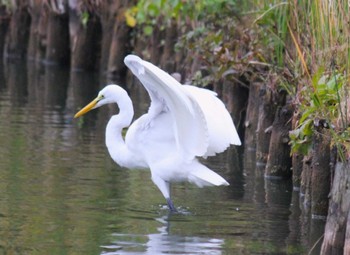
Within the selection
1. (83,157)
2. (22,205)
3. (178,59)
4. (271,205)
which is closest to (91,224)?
(22,205)

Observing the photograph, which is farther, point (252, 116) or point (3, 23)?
point (3, 23)

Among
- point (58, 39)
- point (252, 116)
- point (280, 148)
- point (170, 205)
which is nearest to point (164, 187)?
point (170, 205)

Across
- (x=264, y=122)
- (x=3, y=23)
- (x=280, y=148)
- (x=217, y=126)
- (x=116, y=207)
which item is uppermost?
(x=3, y=23)

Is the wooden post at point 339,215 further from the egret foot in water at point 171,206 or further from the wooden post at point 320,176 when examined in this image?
the egret foot in water at point 171,206

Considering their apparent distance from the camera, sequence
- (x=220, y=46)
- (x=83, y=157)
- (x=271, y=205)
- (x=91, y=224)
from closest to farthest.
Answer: (x=91, y=224), (x=271, y=205), (x=83, y=157), (x=220, y=46)

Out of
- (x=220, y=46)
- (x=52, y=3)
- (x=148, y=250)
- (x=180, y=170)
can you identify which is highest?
(x=52, y=3)

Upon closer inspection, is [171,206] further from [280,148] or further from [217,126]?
[280,148]

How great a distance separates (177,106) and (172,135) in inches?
25.7

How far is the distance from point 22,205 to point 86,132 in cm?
496

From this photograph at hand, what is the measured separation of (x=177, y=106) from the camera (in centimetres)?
877

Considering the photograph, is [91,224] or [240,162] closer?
[91,224]

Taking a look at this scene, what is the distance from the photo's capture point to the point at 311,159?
9.27 meters

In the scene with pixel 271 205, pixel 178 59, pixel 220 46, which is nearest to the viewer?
pixel 271 205

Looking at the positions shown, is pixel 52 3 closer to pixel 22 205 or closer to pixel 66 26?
pixel 66 26
